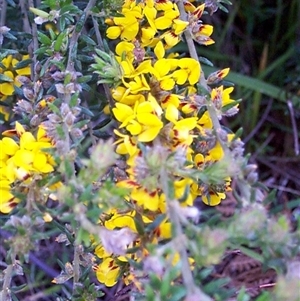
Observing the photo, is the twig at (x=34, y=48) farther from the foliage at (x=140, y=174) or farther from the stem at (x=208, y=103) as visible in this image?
the stem at (x=208, y=103)

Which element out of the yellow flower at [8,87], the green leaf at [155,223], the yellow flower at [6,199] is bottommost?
the yellow flower at [8,87]

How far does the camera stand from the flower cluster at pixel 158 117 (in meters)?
0.88

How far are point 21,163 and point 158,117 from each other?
0.23 metres

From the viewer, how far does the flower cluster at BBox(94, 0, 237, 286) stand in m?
0.88

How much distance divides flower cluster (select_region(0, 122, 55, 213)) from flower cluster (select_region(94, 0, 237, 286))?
0.40 feet

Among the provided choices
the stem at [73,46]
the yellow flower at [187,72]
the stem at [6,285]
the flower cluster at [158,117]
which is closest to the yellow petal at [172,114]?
the flower cluster at [158,117]

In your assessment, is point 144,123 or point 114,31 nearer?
point 144,123

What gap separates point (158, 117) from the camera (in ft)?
3.07

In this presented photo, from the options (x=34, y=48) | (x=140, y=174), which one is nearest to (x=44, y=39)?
(x=34, y=48)

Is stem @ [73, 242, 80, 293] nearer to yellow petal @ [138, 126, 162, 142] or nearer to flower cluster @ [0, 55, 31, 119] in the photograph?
yellow petal @ [138, 126, 162, 142]

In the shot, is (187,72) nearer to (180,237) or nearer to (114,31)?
(114,31)

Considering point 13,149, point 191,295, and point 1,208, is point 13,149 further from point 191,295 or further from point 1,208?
→ point 191,295

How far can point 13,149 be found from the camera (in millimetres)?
958

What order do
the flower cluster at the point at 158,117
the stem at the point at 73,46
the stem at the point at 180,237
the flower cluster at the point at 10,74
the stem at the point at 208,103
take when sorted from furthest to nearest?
the flower cluster at the point at 10,74, the stem at the point at 73,46, the stem at the point at 208,103, the flower cluster at the point at 158,117, the stem at the point at 180,237
